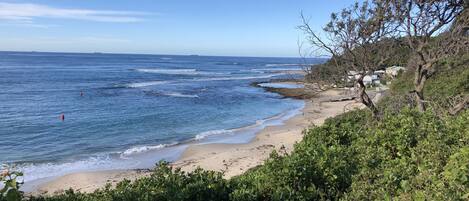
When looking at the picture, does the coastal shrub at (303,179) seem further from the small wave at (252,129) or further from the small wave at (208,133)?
the small wave at (208,133)

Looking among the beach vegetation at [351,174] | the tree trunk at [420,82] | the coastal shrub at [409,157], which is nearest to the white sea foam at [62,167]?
the beach vegetation at [351,174]

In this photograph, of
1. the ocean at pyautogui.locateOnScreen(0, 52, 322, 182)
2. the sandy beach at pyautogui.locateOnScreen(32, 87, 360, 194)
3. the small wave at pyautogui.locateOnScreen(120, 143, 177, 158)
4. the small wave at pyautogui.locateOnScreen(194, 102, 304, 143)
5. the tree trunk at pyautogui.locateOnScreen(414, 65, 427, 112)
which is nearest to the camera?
the tree trunk at pyautogui.locateOnScreen(414, 65, 427, 112)

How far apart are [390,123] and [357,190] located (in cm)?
374

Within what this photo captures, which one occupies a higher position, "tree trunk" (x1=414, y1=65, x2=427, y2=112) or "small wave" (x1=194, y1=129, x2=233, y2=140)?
"tree trunk" (x1=414, y1=65, x2=427, y2=112)

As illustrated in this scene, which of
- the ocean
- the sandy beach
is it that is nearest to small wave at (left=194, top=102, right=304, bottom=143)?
the ocean

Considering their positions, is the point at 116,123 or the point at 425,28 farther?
the point at 116,123

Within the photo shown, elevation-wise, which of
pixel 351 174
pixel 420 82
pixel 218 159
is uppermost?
pixel 420 82


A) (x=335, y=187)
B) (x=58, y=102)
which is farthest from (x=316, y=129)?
(x=58, y=102)

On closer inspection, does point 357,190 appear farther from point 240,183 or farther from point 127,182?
point 127,182

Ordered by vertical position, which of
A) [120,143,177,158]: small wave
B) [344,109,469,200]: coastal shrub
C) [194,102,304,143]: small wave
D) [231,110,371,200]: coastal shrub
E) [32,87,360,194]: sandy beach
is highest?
[344,109,469,200]: coastal shrub

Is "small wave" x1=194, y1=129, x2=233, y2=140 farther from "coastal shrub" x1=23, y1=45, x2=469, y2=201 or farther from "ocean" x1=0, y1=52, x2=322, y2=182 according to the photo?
"coastal shrub" x1=23, y1=45, x2=469, y2=201

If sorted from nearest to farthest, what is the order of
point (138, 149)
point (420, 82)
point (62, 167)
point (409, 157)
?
point (409, 157) → point (420, 82) → point (62, 167) → point (138, 149)

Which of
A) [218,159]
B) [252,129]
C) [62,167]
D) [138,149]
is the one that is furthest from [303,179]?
[252,129]

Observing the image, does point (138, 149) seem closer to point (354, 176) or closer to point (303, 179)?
point (303, 179)
